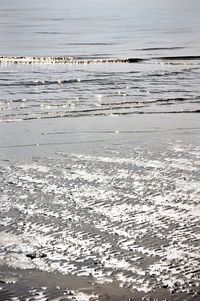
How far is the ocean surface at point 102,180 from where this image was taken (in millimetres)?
6180

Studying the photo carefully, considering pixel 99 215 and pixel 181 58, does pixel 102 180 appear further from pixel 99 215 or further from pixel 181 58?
pixel 181 58

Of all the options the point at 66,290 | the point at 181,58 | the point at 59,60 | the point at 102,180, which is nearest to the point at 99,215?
the point at 102,180

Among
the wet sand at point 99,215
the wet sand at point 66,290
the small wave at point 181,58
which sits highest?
the small wave at point 181,58

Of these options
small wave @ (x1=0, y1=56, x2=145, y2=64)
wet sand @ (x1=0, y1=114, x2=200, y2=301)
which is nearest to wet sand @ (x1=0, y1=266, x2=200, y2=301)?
wet sand @ (x1=0, y1=114, x2=200, y2=301)

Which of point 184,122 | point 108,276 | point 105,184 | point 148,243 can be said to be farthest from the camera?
point 184,122

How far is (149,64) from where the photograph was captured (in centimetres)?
2547

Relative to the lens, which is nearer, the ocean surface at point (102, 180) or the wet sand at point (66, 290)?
the wet sand at point (66, 290)

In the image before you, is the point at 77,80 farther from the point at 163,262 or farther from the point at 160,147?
the point at 163,262

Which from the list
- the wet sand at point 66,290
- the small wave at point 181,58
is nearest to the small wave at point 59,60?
A: the small wave at point 181,58

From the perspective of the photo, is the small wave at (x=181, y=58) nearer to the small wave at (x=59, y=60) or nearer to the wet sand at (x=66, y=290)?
the small wave at (x=59, y=60)

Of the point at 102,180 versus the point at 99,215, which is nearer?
the point at 99,215

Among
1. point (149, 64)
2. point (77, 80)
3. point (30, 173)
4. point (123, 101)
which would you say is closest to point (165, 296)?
point (30, 173)

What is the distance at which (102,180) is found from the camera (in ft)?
29.6

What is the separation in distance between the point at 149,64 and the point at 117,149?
49.2ft
